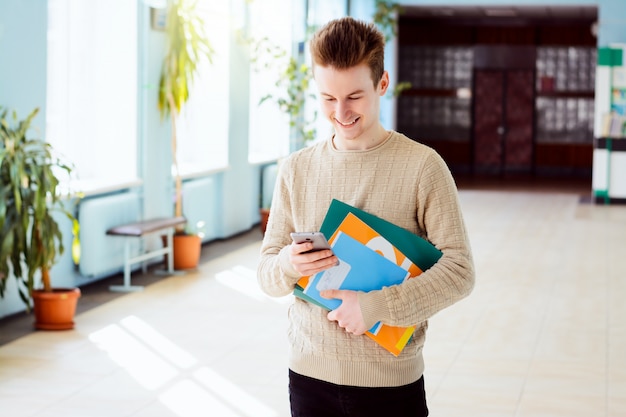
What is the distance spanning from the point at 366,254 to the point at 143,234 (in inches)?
250

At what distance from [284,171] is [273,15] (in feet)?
38.9

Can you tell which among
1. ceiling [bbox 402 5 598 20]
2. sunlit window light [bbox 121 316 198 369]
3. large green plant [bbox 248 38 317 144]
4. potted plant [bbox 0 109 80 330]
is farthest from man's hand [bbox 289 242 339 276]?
ceiling [bbox 402 5 598 20]

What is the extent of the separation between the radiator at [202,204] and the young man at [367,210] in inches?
320

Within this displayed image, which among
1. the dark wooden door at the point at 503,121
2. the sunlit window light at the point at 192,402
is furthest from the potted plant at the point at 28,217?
the dark wooden door at the point at 503,121

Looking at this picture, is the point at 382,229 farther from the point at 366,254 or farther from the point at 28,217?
the point at 28,217

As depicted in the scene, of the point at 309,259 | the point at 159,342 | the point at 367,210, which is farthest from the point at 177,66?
the point at 309,259

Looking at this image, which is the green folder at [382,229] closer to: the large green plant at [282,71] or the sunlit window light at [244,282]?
the sunlit window light at [244,282]

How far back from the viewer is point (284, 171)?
2.28 m

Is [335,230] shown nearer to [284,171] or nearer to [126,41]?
[284,171]

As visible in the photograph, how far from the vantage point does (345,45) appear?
2037 millimetres

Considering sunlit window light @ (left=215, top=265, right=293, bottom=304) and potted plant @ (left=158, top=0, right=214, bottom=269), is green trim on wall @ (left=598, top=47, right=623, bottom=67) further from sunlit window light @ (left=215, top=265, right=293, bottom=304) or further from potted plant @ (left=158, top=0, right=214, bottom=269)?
sunlit window light @ (left=215, top=265, right=293, bottom=304)

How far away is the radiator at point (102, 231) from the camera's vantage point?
8070mm

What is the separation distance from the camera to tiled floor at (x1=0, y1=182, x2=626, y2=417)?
5.16 meters

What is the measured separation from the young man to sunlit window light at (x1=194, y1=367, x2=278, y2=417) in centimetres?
276
